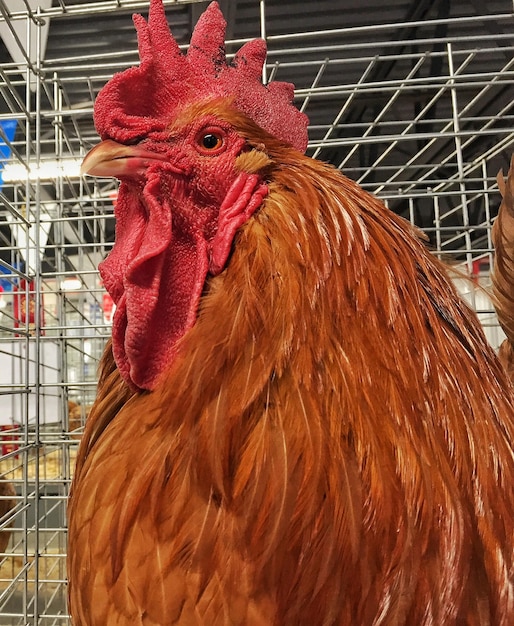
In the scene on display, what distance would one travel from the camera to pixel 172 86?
97 cm

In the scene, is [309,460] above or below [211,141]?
below

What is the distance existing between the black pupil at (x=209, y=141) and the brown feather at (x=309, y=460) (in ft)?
0.55

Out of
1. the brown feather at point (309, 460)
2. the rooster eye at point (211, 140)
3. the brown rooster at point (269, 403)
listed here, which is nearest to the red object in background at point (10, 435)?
the brown rooster at point (269, 403)

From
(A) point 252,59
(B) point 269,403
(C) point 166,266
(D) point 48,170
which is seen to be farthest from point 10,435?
(A) point 252,59

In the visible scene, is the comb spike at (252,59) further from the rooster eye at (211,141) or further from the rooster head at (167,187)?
the rooster eye at (211,141)

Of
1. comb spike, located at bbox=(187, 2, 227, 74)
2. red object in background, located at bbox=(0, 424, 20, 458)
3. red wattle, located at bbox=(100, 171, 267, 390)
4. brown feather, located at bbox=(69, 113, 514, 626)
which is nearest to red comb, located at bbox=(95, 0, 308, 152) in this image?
comb spike, located at bbox=(187, 2, 227, 74)

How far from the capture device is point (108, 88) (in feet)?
3.13

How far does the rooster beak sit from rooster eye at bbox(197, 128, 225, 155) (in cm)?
8

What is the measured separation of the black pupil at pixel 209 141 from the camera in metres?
0.93

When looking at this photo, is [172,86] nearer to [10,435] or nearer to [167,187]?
[167,187]

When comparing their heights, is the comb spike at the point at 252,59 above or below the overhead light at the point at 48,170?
below

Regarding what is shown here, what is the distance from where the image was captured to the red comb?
95 cm

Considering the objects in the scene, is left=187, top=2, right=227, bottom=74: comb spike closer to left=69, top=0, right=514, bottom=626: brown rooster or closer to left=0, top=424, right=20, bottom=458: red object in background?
left=69, top=0, right=514, bottom=626: brown rooster

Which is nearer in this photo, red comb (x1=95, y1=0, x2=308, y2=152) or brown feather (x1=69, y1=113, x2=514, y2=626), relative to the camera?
brown feather (x1=69, y1=113, x2=514, y2=626)
